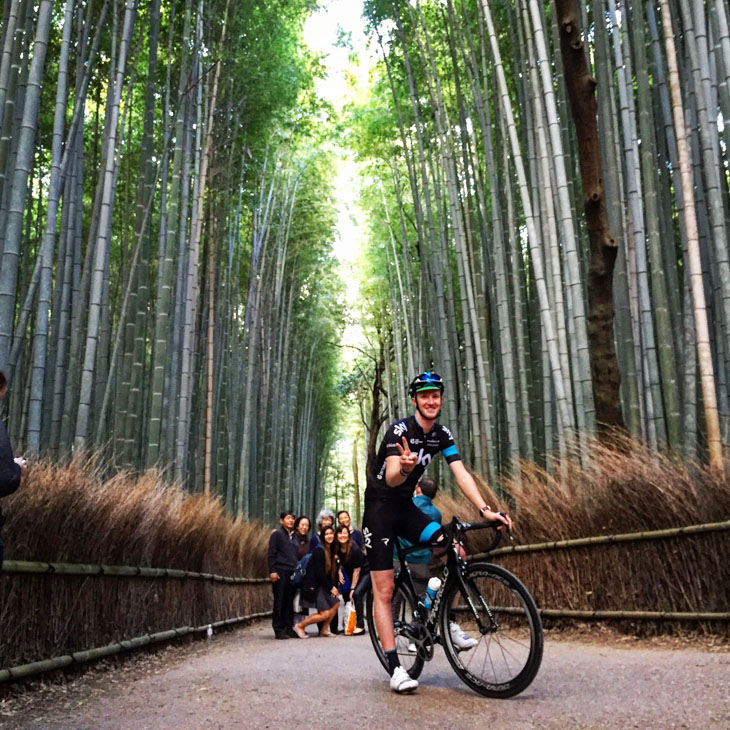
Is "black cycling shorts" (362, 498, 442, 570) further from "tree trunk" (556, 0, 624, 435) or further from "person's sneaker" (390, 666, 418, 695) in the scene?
"tree trunk" (556, 0, 624, 435)

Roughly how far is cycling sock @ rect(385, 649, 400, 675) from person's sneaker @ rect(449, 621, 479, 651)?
0.22 metres

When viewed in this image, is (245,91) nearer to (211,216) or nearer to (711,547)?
(211,216)

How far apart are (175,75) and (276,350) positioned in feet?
21.2

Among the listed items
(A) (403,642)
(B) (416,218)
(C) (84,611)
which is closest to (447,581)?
(A) (403,642)

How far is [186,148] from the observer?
737cm

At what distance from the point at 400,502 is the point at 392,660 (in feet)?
1.82

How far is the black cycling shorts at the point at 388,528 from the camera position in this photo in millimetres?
3162

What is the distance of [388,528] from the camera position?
3168 mm

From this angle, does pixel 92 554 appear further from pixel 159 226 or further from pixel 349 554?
pixel 159 226

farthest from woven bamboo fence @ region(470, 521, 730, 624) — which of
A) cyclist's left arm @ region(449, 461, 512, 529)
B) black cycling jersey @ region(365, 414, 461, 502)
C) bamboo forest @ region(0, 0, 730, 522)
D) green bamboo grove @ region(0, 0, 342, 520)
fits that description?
green bamboo grove @ region(0, 0, 342, 520)

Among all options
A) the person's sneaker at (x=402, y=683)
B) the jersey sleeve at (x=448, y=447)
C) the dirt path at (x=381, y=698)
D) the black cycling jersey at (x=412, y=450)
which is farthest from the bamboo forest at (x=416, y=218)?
the person's sneaker at (x=402, y=683)

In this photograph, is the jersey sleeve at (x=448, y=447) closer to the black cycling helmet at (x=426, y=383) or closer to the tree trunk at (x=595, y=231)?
the black cycling helmet at (x=426, y=383)

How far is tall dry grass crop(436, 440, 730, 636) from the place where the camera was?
394 centimetres

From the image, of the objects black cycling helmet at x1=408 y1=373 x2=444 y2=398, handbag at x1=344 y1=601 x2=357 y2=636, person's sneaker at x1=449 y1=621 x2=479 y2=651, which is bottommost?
handbag at x1=344 y1=601 x2=357 y2=636
